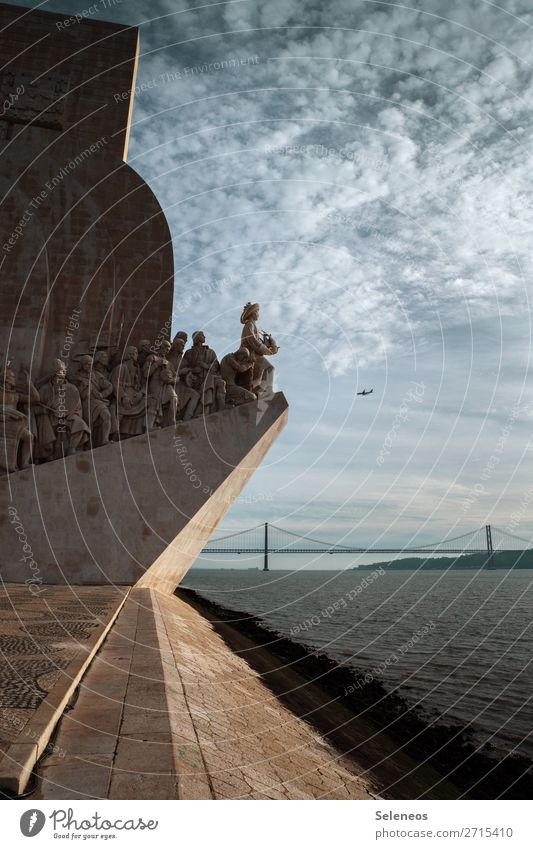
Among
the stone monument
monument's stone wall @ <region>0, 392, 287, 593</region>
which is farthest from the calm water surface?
the stone monument

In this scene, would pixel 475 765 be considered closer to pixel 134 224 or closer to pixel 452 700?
pixel 452 700

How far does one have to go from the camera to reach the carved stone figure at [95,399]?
9594 millimetres

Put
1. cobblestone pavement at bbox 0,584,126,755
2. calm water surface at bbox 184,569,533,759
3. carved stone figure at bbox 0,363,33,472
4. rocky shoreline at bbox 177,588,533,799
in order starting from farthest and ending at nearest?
1. carved stone figure at bbox 0,363,33,472
2. calm water surface at bbox 184,569,533,759
3. rocky shoreline at bbox 177,588,533,799
4. cobblestone pavement at bbox 0,584,126,755

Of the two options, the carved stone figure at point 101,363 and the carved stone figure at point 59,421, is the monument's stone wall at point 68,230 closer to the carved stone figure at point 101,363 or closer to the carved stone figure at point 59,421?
the carved stone figure at point 101,363

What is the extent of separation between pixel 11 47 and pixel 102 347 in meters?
8.21

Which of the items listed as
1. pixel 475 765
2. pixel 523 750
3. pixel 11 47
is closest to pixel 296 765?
pixel 475 765

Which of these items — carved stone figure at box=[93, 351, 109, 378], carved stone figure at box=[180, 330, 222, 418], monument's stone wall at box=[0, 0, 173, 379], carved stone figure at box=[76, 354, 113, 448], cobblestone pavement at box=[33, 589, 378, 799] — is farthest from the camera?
monument's stone wall at box=[0, 0, 173, 379]

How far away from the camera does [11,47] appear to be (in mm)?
13547

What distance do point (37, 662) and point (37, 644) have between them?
1.79 feet

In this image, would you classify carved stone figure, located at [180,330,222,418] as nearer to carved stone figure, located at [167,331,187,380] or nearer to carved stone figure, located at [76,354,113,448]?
carved stone figure, located at [167,331,187,380]

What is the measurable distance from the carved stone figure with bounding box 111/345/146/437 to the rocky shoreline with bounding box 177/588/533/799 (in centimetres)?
445

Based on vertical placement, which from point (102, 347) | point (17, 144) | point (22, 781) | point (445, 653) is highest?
point (17, 144)

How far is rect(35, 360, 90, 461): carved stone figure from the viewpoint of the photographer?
372 inches

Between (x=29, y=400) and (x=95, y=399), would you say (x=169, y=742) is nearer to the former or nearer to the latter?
(x=95, y=399)
